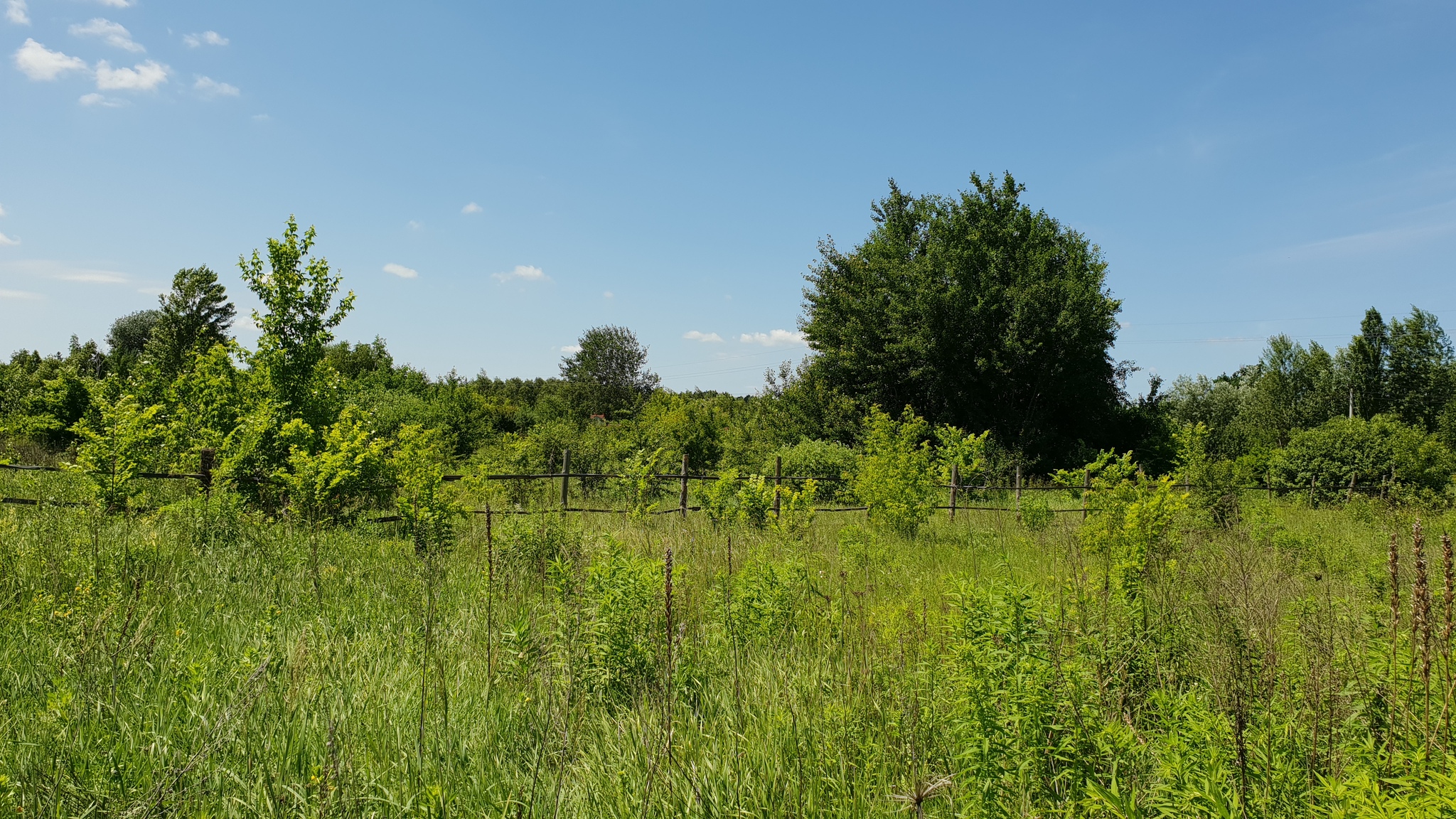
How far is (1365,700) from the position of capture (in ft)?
9.47

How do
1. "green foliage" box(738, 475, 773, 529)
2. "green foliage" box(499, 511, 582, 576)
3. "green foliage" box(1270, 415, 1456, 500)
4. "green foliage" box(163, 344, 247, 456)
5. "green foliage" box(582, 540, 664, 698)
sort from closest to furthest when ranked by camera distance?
"green foliage" box(582, 540, 664, 698)
"green foliage" box(499, 511, 582, 576)
"green foliage" box(163, 344, 247, 456)
"green foliage" box(738, 475, 773, 529)
"green foliage" box(1270, 415, 1456, 500)

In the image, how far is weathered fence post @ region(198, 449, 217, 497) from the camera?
9023 mm

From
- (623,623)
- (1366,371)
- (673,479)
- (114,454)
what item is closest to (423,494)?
(114,454)

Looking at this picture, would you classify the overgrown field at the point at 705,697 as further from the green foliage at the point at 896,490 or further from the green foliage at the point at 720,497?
the green foliage at the point at 720,497

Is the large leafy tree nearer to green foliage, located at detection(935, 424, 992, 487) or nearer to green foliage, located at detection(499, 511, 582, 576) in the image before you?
green foliage, located at detection(935, 424, 992, 487)

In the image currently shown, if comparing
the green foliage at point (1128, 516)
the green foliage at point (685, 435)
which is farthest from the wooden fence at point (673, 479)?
the green foliage at point (685, 435)

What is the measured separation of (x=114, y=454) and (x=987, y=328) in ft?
75.1

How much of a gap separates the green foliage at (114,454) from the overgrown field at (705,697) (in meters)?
2.36

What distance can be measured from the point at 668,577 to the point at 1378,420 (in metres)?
25.0

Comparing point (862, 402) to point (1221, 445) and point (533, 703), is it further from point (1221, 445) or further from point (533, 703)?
point (533, 703)

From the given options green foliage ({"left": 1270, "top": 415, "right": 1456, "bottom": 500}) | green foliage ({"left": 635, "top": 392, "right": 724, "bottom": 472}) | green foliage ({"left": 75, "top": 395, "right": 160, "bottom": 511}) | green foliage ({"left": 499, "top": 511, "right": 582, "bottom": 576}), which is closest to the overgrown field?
green foliage ({"left": 499, "top": 511, "right": 582, "bottom": 576})

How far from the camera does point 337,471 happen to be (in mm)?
8734

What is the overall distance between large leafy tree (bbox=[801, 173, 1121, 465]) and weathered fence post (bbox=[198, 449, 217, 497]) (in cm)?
1942

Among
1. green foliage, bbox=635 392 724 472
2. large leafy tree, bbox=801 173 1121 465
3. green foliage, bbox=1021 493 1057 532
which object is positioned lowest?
green foliage, bbox=1021 493 1057 532
